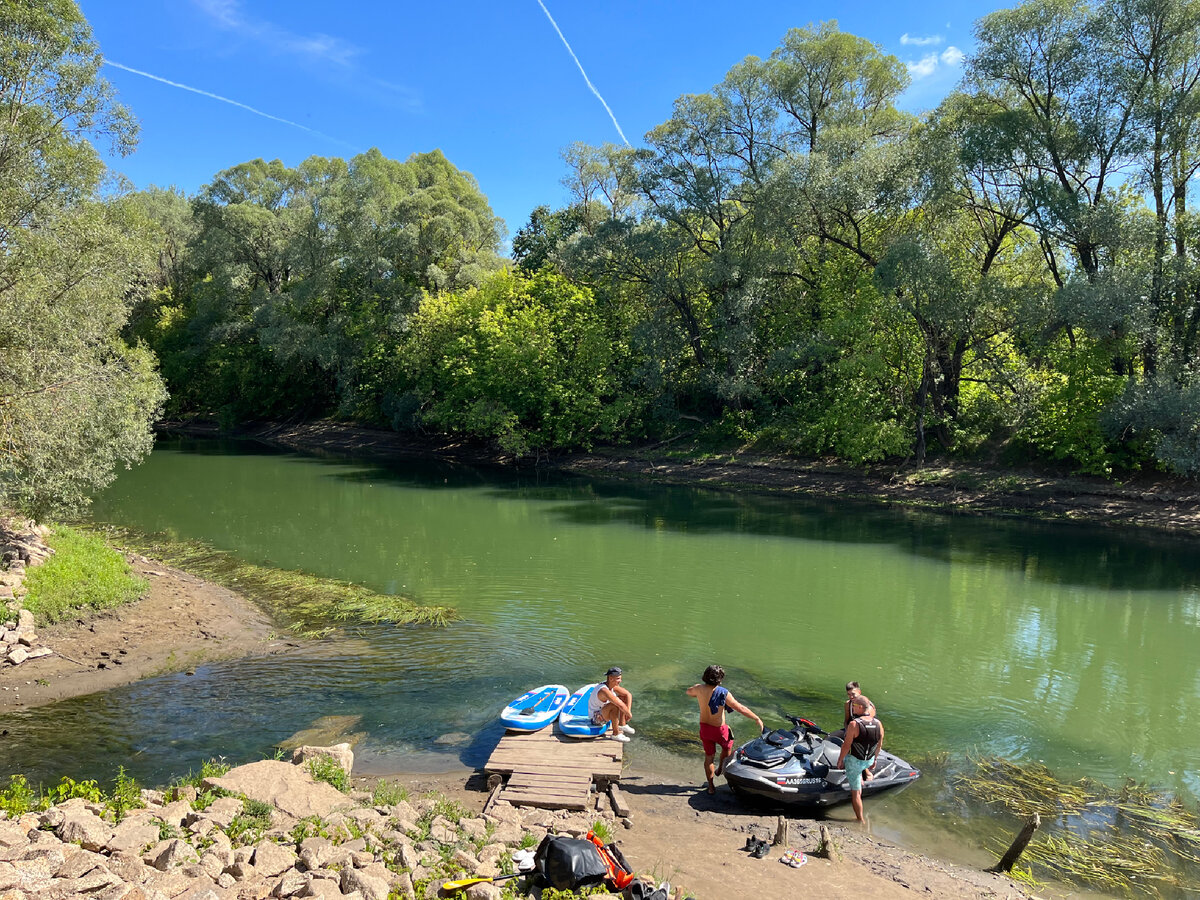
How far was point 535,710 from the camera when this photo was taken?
32.7 ft

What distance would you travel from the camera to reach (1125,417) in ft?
80.2

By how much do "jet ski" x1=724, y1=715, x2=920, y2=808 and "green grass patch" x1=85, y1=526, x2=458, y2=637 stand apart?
8.23m

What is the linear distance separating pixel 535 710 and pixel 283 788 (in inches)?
139

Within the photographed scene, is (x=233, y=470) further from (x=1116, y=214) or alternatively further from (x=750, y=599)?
(x=1116, y=214)

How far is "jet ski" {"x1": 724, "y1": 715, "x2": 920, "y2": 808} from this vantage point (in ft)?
27.2

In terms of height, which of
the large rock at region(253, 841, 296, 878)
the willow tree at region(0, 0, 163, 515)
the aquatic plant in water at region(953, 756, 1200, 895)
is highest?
the willow tree at region(0, 0, 163, 515)

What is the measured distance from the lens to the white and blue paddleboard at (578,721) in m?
9.43

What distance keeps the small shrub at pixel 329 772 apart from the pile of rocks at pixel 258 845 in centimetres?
26

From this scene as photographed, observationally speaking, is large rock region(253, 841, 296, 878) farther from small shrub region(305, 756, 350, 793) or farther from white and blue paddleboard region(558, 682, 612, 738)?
white and blue paddleboard region(558, 682, 612, 738)

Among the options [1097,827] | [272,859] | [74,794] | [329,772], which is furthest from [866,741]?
[74,794]

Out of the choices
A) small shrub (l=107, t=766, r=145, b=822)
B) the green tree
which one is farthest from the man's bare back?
the green tree

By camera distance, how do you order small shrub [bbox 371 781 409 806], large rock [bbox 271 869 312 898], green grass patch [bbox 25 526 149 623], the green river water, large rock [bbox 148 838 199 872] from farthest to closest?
green grass patch [bbox 25 526 149 623], the green river water, small shrub [bbox 371 781 409 806], large rock [bbox 148 838 199 872], large rock [bbox 271 869 312 898]

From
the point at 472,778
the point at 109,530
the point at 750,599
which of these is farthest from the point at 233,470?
the point at 472,778

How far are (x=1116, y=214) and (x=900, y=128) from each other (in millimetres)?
12900
